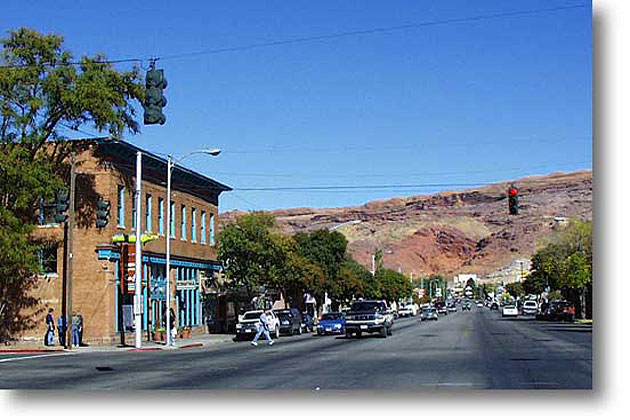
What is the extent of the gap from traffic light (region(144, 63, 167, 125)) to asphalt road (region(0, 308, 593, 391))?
5.81 metres

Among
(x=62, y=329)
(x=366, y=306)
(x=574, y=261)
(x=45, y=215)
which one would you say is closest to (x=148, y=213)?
(x=45, y=215)

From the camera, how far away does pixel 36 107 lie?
40.1 meters

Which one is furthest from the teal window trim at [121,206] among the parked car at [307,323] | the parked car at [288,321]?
the parked car at [307,323]

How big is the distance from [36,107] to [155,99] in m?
23.0

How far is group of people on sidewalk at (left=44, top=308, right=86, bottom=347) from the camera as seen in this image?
139 feet

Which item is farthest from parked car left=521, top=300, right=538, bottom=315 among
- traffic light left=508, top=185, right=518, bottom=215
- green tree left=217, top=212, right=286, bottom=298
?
traffic light left=508, top=185, right=518, bottom=215

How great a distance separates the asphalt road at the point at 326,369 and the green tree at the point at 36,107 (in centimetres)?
675

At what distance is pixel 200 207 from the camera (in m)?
58.5

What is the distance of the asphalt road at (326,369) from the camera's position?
2102cm

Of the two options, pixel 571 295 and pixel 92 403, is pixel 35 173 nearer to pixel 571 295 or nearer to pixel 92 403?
pixel 92 403

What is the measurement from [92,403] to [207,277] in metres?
42.8

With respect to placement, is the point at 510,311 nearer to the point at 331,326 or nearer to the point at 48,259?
the point at 331,326

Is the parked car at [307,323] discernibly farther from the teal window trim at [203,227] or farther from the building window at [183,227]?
the building window at [183,227]

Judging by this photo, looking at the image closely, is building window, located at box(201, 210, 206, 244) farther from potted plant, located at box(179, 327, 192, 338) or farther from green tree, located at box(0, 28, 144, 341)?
green tree, located at box(0, 28, 144, 341)
